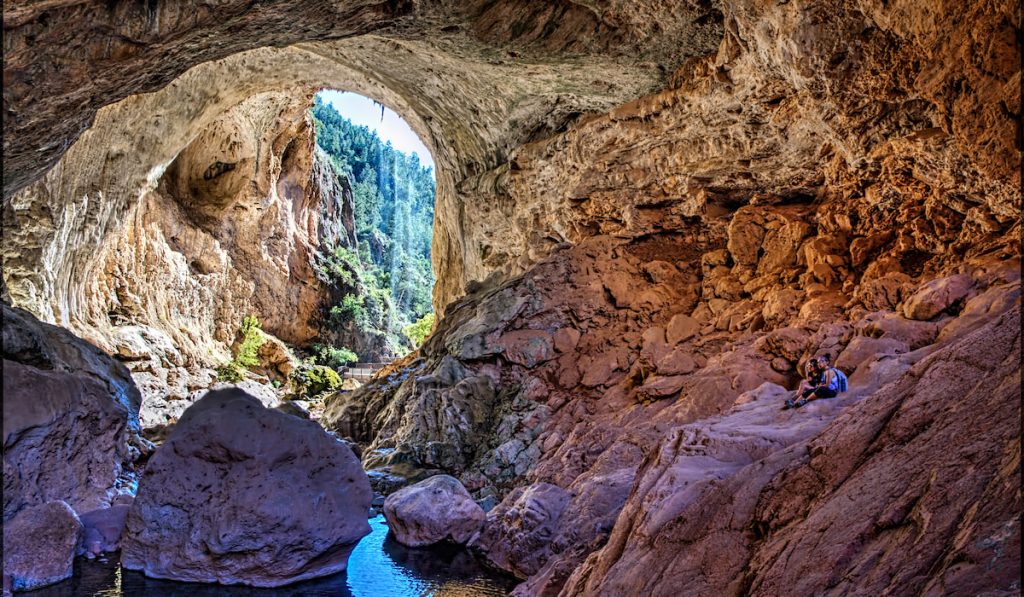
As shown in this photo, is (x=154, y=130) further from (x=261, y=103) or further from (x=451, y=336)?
(x=261, y=103)

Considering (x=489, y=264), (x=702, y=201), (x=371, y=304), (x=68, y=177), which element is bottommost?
(x=371, y=304)

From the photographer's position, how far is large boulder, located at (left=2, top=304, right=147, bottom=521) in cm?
745

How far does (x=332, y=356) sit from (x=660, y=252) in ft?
71.9

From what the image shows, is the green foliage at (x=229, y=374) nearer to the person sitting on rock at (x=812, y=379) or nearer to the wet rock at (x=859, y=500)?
the person sitting on rock at (x=812, y=379)

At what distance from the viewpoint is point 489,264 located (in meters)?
16.5

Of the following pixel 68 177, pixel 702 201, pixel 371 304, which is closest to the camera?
pixel 702 201

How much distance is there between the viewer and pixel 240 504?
Result: 23.4 feet

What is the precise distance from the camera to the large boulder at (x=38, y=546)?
21.7 feet

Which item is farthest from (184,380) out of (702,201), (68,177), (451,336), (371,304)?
(371,304)

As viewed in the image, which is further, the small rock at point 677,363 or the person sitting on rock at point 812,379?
the small rock at point 677,363

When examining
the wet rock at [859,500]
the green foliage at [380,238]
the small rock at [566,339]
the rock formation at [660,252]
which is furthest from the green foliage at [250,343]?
the wet rock at [859,500]

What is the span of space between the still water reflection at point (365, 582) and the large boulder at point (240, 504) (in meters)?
0.18

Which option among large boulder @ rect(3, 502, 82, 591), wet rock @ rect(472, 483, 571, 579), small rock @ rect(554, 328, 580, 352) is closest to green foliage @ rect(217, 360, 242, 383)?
small rock @ rect(554, 328, 580, 352)

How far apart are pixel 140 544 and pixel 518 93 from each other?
913 cm
